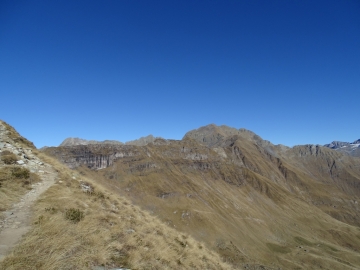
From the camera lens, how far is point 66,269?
7480 mm

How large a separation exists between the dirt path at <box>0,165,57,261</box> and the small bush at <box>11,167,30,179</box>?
110 centimetres

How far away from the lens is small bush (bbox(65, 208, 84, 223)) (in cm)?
1184

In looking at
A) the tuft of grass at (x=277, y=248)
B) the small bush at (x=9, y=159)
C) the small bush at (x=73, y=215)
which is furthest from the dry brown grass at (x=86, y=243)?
the tuft of grass at (x=277, y=248)

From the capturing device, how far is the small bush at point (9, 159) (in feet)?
59.5

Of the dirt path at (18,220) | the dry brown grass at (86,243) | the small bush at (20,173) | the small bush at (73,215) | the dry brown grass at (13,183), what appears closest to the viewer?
the dry brown grass at (86,243)

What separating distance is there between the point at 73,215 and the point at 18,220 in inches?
93.7

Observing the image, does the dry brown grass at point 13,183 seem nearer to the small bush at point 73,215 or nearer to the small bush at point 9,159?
the small bush at point 9,159

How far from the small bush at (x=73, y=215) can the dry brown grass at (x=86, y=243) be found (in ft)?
0.62

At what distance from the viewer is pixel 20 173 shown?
1655cm

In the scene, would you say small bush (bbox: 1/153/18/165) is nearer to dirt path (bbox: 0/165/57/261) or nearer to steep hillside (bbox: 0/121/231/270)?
steep hillside (bbox: 0/121/231/270)

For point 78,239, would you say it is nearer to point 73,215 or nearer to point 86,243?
point 86,243

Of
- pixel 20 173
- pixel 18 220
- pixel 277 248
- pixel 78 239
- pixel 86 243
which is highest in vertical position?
pixel 20 173

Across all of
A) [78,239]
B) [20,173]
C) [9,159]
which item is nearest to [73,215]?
[78,239]

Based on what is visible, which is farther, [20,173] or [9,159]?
[9,159]
